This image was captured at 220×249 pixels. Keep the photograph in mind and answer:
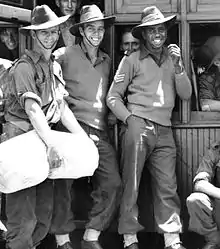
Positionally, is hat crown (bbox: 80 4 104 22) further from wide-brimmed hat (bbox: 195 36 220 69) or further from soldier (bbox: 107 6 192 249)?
wide-brimmed hat (bbox: 195 36 220 69)

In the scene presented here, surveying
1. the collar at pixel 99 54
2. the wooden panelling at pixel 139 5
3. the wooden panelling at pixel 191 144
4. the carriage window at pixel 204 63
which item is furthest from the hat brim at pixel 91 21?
the wooden panelling at pixel 191 144

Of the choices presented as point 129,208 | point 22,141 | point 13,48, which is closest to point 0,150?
point 22,141

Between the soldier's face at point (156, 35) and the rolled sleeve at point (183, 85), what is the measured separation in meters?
0.28

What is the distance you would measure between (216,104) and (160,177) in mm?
790

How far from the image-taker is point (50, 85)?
502 centimetres

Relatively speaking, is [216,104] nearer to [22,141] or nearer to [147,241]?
[147,241]

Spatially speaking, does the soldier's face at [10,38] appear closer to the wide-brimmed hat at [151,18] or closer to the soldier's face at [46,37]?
the soldier's face at [46,37]

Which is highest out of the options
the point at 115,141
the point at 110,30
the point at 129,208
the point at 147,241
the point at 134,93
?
the point at 110,30

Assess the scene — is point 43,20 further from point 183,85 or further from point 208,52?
point 208,52

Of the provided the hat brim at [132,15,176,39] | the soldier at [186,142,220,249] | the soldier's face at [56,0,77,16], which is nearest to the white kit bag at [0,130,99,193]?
the soldier at [186,142,220,249]

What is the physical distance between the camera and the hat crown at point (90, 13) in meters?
5.37

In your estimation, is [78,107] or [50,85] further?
[78,107]

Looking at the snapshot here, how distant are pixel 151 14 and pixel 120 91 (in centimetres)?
62

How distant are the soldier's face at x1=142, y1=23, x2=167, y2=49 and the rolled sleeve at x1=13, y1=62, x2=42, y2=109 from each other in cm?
99
